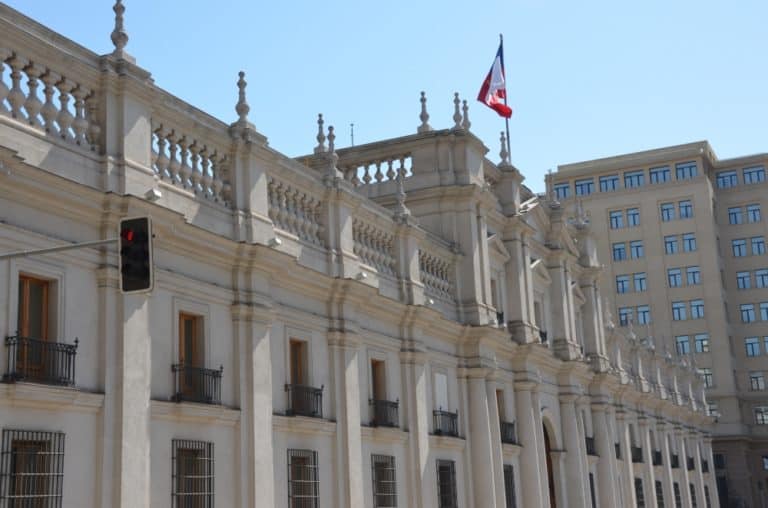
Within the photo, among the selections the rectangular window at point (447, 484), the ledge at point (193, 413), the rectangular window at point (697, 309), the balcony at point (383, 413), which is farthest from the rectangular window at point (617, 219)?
the ledge at point (193, 413)

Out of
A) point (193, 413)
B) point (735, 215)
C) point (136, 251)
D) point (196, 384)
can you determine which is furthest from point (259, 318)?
point (735, 215)

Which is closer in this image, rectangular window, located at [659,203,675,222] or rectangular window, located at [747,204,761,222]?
rectangular window, located at [659,203,675,222]

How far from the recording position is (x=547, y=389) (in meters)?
39.3

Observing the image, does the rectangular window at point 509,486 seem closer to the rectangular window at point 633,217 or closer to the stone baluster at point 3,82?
the stone baluster at point 3,82

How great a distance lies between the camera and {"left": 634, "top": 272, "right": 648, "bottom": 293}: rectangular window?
91.6 metres

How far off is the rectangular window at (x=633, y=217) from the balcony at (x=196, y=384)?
250 feet

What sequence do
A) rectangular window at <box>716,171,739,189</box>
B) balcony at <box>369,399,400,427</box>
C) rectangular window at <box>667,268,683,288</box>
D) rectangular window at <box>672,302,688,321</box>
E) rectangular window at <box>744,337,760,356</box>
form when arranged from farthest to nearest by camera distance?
rectangular window at <box>716,171,739,189</box>
rectangular window at <box>667,268,683,288</box>
rectangular window at <box>744,337,760,356</box>
rectangular window at <box>672,302,688,321</box>
balcony at <box>369,399,400,427</box>

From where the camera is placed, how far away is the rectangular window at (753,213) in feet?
307

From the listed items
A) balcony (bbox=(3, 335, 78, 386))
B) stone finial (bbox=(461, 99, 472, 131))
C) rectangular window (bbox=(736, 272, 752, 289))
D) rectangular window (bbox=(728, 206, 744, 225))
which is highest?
rectangular window (bbox=(728, 206, 744, 225))

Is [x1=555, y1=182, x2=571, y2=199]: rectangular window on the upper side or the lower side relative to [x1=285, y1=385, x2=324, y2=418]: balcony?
upper

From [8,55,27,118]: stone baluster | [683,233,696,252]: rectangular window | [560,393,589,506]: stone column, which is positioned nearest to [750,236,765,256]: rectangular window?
[683,233,696,252]: rectangular window

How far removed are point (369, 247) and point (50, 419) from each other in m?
12.6

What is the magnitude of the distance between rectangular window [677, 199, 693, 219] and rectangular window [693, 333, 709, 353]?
10.2m

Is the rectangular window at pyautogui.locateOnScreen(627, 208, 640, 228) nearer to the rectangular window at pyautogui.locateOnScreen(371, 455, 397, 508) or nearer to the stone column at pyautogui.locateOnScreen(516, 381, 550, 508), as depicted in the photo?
the stone column at pyautogui.locateOnScreen(516, 381, 550, 508)
